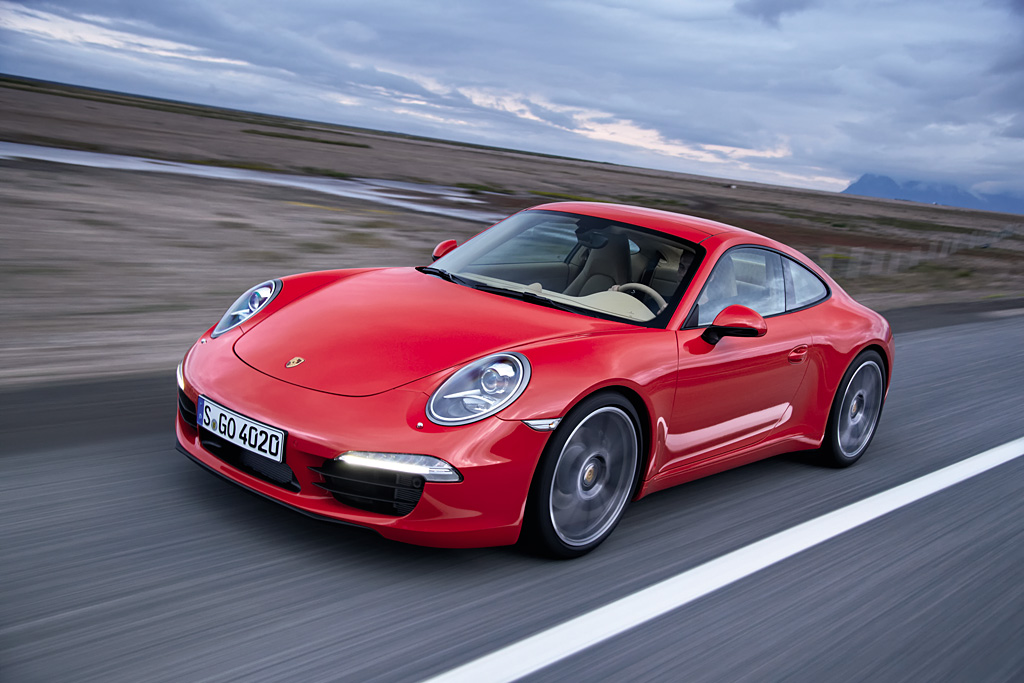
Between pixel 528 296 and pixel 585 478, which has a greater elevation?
pixel 528 296

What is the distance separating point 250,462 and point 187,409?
0.48 metres

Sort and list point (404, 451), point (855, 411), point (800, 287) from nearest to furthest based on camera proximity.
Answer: point (404, 451)
point (800, 287)
point (855, 411)

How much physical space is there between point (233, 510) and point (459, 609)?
3.51 ft

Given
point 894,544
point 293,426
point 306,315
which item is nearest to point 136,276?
point 306,315

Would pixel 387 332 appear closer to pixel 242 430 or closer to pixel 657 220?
pixel 242 430

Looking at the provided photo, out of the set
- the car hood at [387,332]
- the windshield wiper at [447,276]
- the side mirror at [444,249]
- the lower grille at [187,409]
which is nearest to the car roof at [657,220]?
the side mirror at [444,249]

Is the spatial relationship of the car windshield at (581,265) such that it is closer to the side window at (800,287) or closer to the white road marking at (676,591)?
the side window at (800,287)

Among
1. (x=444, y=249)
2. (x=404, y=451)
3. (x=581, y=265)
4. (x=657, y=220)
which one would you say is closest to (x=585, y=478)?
(x=404, y=451)

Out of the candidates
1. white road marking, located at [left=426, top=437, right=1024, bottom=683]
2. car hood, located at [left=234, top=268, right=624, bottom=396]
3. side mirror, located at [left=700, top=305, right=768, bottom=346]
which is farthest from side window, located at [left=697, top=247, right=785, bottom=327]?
white road marking, located at [left=426, top=437, right=1024, bottom=683]

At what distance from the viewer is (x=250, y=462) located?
127 inches

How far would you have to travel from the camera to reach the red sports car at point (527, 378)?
3.07 metres

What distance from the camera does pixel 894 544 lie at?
12.8 feet

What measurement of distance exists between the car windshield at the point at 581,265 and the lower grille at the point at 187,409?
1391 millimetres

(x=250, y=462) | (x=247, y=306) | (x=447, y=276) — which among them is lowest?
(x=250, y=462)
